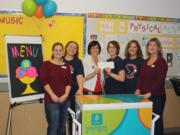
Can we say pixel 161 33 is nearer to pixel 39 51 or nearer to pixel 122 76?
pixel 122 76

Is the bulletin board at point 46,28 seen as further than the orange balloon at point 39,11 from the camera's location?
Yes

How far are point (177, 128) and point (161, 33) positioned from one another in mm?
1571

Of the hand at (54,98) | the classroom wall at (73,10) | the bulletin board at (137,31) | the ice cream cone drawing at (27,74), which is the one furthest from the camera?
the bulletin board at (137,31)

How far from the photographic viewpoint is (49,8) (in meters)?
3.39

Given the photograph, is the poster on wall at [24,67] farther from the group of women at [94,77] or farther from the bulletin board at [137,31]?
the bulletin board at [137,31]

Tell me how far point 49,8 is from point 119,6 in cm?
113

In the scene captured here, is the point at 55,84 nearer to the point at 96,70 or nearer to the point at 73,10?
the point at 96,70

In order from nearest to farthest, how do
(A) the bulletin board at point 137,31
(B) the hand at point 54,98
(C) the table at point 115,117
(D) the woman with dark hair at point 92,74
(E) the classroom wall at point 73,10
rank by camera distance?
1. (C) the table at point 115,117
2. (B) the hand at point 54,98
3. (D) the woman with dark hair at point 92,74
4. (E) the classroom wall at point 73,10
5. (A) the bulletin board at point 137,31

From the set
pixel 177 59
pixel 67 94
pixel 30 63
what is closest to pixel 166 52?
pixel 177 59

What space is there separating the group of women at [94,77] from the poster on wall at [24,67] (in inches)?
8.0

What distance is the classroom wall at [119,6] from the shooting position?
12.3 ft

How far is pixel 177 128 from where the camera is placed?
4.43 m

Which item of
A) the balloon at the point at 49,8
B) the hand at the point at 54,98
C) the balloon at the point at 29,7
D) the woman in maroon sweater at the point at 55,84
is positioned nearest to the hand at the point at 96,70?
the woman in maroon sweater at the point at 55,84

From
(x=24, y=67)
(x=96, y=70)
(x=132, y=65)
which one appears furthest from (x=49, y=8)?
(x=132, y=65)
